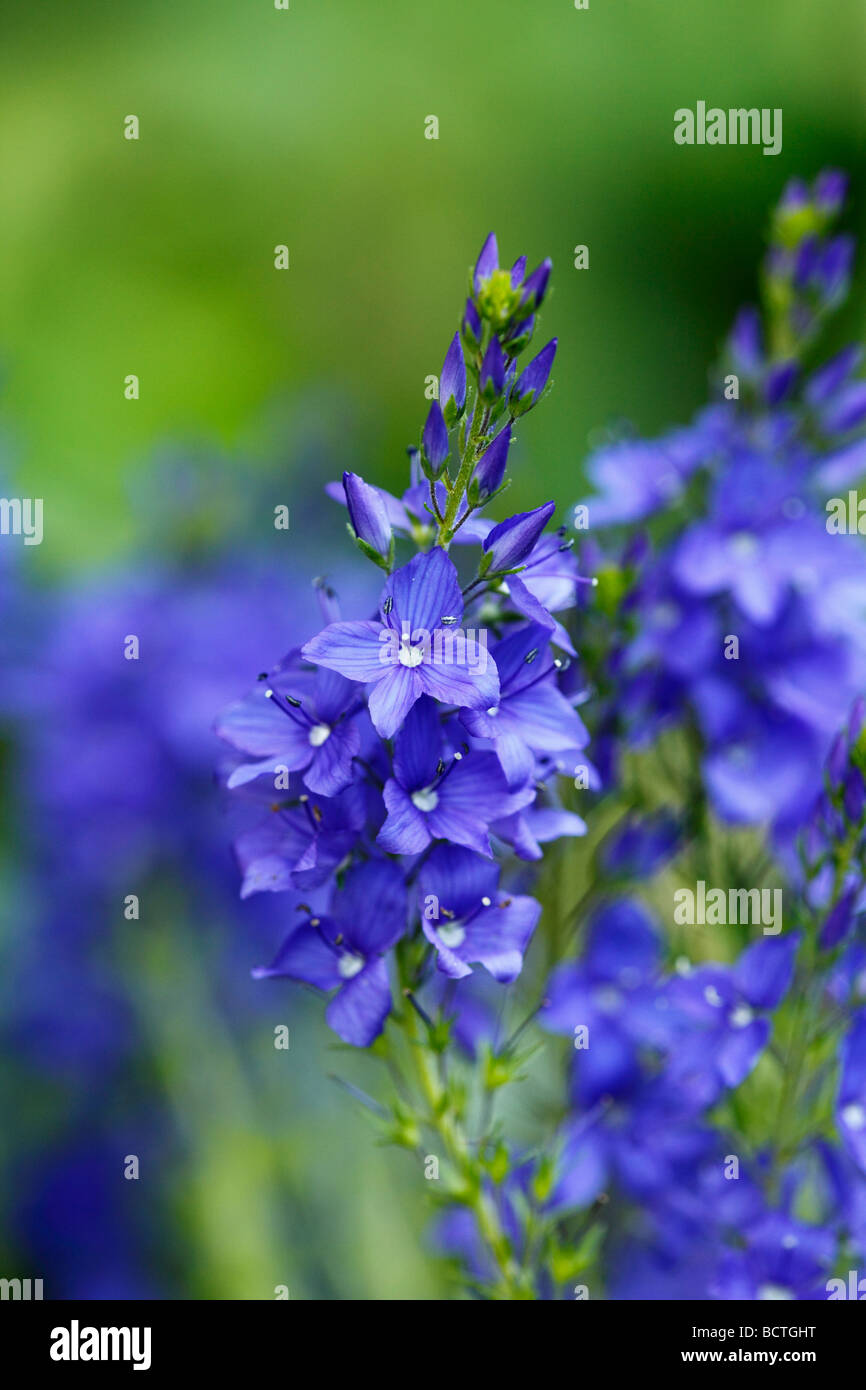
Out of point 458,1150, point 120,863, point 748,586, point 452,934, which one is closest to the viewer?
point 452,934

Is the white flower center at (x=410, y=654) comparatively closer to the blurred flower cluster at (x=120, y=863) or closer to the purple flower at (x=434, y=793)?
Answer: the purple flower at (x=434, y=793)

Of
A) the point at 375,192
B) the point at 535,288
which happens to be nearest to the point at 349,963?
the point at 535,288

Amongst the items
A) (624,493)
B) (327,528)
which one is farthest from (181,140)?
(624,493)

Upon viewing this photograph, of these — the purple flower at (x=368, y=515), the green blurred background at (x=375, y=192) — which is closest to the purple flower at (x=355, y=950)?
the purple flower at (x=368, y=515)

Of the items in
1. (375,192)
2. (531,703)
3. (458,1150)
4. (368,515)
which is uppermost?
(375,192)

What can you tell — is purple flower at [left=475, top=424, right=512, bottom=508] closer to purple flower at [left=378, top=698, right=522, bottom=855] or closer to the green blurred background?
purple flower at [left=378, top=698, right=522, bottom=855]

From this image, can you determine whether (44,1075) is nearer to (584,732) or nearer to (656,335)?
(584,732)

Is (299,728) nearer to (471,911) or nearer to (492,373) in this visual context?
(471,911)
